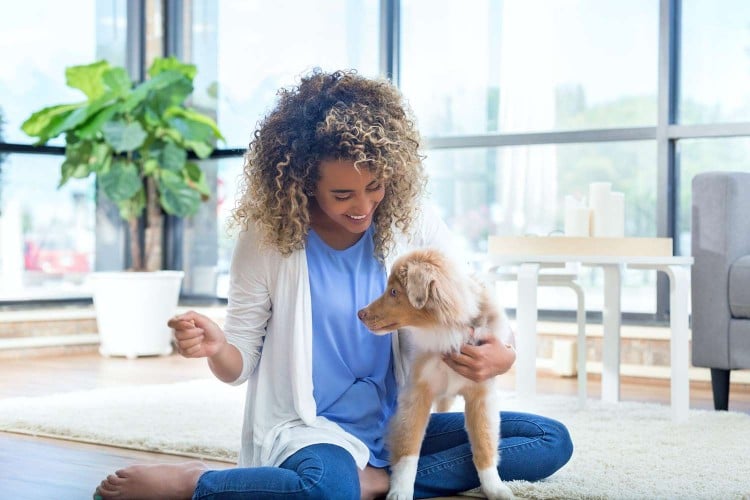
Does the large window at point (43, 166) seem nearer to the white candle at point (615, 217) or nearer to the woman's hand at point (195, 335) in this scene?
the white candle at point (615, 217)

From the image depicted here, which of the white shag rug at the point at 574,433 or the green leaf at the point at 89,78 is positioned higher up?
the green leaf at the point at 89,78

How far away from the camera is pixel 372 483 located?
6.59 feet

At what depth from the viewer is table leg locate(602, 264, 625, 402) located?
3730 mm

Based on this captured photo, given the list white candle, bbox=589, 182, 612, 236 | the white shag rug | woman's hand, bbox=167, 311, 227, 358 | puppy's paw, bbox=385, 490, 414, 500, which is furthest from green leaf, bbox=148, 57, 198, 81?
puppy's paw, bbox=385, 490, 414, 500

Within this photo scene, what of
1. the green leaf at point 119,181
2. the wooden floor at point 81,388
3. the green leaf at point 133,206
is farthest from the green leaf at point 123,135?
the wooden floor at point 81,388

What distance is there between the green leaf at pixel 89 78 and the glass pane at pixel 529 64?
1.65 m

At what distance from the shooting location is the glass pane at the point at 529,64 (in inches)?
186

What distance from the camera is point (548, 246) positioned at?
11.3ft

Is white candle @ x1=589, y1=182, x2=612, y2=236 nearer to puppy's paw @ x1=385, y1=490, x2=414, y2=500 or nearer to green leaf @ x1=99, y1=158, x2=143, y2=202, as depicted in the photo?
puppy's paw @ x1=385, y1=490, x2=414, y2=500

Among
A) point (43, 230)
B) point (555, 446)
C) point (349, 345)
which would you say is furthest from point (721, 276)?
point (43, 230)

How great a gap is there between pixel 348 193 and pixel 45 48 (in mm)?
4303

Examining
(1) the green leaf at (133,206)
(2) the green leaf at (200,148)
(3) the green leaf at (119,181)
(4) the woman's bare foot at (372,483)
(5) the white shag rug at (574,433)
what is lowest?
(5) the white shag rug at (574,433)

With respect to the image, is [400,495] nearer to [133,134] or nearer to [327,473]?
[327,473]

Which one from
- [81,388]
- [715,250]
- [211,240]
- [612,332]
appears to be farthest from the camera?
[211,240]
